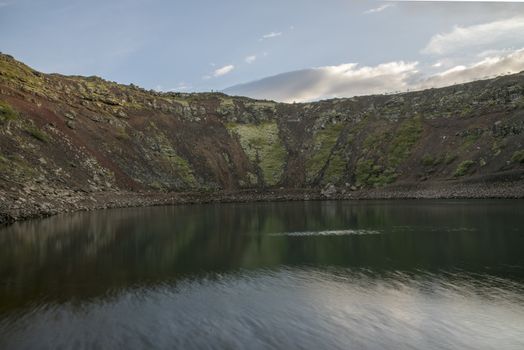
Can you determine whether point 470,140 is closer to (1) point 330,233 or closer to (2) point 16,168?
(1) point 330,233

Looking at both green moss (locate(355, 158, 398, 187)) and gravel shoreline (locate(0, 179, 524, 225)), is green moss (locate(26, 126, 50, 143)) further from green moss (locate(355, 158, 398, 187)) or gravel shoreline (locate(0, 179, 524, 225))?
green moss (locate(355, 158, 398, 187))

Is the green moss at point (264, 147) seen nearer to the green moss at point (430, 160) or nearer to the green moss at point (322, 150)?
the green moss at point (322, 150)

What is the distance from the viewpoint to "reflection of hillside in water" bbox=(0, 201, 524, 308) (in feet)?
113

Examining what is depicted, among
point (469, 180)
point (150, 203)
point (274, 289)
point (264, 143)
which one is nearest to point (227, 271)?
point (274, 289)

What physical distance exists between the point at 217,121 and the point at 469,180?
8325cm

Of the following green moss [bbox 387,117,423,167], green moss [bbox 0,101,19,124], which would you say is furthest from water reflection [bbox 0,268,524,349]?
green moss [bbox 387,117,423,167]

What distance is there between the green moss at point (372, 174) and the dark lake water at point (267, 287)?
59.2m

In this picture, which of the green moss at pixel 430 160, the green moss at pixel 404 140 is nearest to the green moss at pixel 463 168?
the green moss at pixel 430 160

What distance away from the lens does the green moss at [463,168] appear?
105750 mm

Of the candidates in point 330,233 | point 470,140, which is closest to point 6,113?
point 330,233

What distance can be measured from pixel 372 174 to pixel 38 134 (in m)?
81.9

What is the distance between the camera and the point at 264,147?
5812 inches

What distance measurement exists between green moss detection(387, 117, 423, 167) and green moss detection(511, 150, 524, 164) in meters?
30.6

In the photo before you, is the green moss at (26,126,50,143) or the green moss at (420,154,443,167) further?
the green moss at (420,154,443,167)
